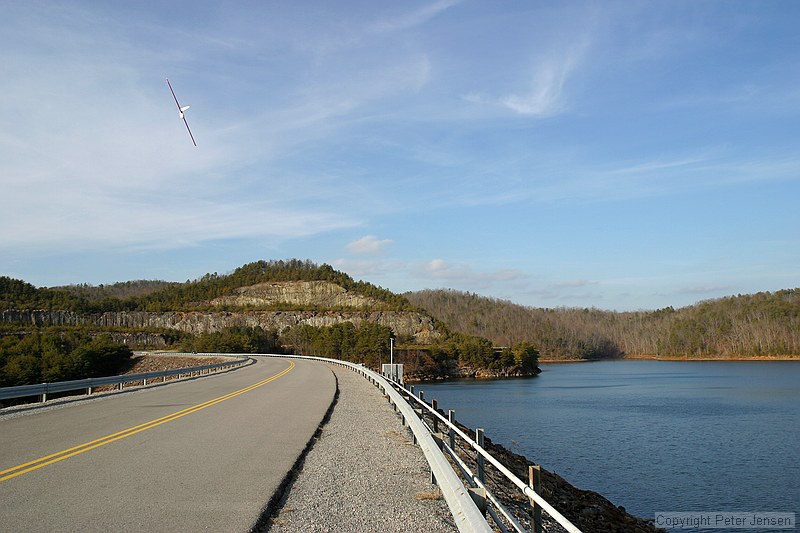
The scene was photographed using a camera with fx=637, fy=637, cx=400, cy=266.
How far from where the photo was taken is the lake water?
2030 centimetres

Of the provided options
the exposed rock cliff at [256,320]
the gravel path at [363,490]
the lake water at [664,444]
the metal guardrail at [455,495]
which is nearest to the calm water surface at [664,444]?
the lake water at [664,444]

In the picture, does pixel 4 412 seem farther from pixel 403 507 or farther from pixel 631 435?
pixel 631 435

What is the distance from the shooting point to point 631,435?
31547 mm

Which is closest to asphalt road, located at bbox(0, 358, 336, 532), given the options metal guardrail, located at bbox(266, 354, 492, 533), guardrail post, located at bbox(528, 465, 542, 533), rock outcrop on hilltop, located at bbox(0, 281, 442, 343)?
metal guardrail, located at bbox(266, 354, 492, 533)

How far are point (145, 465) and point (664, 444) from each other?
2588 cm

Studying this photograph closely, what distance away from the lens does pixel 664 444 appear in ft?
95.2

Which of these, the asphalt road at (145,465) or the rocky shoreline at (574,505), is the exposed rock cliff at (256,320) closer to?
the rocky shoreline at (574,505)

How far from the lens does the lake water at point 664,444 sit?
2030 cm

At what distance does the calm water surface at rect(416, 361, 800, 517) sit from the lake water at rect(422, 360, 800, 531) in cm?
4

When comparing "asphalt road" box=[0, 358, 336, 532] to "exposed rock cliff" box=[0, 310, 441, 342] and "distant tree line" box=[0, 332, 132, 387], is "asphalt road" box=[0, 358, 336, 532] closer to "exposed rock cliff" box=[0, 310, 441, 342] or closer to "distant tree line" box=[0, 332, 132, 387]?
"distant tree line" box=[0, 332, 132, 387]

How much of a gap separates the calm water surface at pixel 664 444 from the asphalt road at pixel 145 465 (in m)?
11.9

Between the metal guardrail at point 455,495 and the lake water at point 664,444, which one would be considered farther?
the lake water at point 664,444

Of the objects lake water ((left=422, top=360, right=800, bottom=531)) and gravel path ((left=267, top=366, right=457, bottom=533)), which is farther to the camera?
lake water ((left=422, top=360, right=800, bottom=531))

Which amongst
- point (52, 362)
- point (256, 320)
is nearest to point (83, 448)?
point (52, 362)
